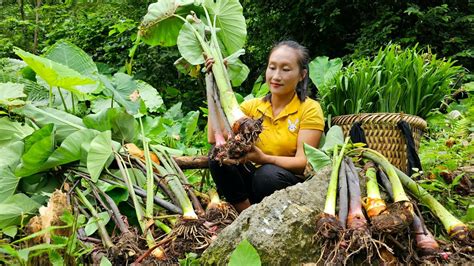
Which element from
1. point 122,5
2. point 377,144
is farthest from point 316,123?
point 122,5

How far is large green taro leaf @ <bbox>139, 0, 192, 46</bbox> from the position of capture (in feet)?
9.07

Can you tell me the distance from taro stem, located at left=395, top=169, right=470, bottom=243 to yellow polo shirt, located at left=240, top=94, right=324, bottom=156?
2.21 feet

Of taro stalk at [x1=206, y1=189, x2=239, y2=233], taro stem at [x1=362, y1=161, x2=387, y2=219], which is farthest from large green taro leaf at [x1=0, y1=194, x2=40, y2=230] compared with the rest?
taro stem at [x1=362, y1=161, x2=387, y2=219]

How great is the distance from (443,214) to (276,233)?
51 cm

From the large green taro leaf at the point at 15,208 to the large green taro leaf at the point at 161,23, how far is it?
119 centimetres

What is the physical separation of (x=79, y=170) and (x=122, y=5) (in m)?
4.82

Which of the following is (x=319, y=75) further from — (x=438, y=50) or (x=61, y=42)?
(x=438, y=50)

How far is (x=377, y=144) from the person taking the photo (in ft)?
7.19

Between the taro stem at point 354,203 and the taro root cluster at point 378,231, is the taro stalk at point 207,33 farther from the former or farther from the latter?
the taro root cluster at point 378,231

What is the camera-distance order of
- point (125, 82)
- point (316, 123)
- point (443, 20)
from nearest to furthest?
point (316, 123) < point (125, 82) < point (443, 20)

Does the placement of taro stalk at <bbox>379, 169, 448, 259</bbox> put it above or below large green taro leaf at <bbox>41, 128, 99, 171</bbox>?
above

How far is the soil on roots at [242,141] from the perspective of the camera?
6.02ft

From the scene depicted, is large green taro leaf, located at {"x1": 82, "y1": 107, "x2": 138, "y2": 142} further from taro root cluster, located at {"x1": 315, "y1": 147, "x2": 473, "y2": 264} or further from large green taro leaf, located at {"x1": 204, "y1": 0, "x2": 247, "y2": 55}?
taro root cluster, located at {"x1": 315, "y1": 147, "x2": 473, "y2": 264}

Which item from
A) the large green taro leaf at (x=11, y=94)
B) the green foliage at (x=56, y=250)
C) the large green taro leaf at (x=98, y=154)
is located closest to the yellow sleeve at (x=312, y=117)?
the large green taro leaf at (x=98, y=154)
